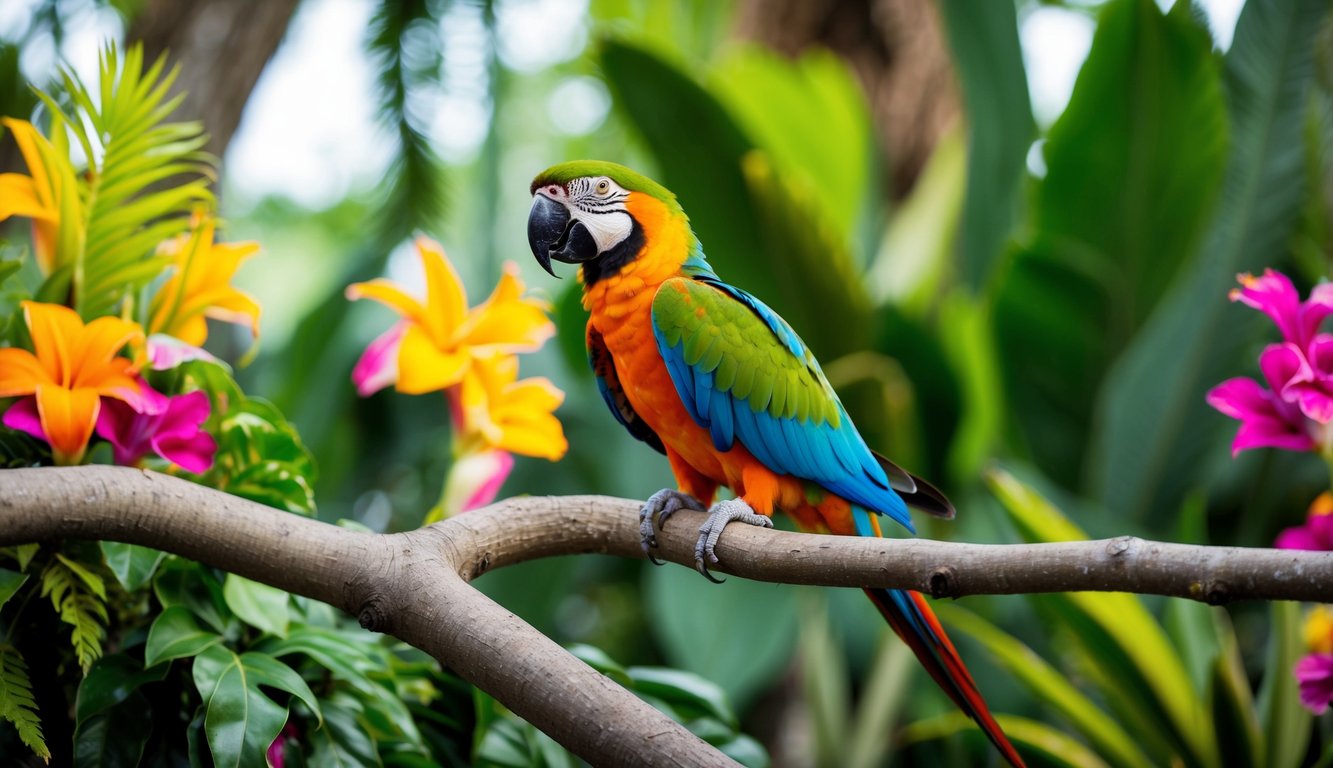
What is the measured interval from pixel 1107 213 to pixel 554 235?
148cm

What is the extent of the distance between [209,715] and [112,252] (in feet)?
1.33

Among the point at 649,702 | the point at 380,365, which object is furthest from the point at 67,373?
the point at 649,702

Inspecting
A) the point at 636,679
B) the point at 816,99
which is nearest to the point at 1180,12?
the point at 816,99

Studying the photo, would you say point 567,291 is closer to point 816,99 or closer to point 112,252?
point 816,99

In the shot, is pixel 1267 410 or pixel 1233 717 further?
pixel 1233 717

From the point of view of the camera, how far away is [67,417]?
2.59 ft

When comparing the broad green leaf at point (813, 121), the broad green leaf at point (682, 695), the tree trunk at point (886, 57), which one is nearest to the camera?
the broad green leaf at point (682, 695)

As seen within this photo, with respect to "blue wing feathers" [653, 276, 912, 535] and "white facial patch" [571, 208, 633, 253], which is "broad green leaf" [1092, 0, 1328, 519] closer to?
"blue wing feathers" [653, 276, 912, 535]

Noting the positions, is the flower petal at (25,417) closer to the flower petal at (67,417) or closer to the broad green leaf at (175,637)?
the flower petal at (67,417)

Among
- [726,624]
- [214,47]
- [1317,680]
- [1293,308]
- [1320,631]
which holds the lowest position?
[726,624]

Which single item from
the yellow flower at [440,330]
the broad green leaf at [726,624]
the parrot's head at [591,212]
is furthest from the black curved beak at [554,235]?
the broad green leaf at [726,624]

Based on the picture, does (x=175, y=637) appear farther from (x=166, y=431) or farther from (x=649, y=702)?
(x=649, y=702)

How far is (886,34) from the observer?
2889mm

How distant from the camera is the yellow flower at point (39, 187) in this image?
2.77 feet
